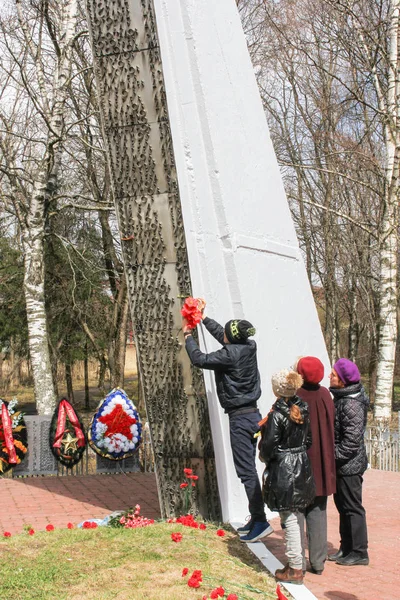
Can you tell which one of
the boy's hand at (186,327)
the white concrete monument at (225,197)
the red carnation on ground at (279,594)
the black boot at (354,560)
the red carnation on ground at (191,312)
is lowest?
the black boot at (354,560)

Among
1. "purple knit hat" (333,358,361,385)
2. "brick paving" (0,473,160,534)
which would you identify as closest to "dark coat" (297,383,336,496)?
"purple knit hat" (333,358,361,385)

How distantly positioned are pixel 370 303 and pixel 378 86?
33.5ft

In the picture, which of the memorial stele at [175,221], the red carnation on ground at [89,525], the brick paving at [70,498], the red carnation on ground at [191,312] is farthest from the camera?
the brick paving at [70,498]

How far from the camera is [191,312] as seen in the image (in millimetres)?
6309

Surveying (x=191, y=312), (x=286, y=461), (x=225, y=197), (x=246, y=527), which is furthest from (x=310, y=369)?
(x=225, y=197)

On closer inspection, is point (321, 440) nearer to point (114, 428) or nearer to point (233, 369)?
point (233, 369)

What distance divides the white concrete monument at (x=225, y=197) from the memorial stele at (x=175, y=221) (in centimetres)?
2

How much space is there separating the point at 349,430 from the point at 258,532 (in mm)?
1200

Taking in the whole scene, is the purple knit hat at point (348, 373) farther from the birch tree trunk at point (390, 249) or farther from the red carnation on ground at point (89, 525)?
the birch tree trunk at point (390, 249)

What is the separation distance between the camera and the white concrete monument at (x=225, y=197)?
6.85 meters

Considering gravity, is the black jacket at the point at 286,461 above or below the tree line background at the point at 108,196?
below

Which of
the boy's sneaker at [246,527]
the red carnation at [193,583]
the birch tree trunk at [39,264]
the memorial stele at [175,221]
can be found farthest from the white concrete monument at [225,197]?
the birch tree trunk at [39,264]

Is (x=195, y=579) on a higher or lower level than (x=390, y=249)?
lower

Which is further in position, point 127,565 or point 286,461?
point 127,565
